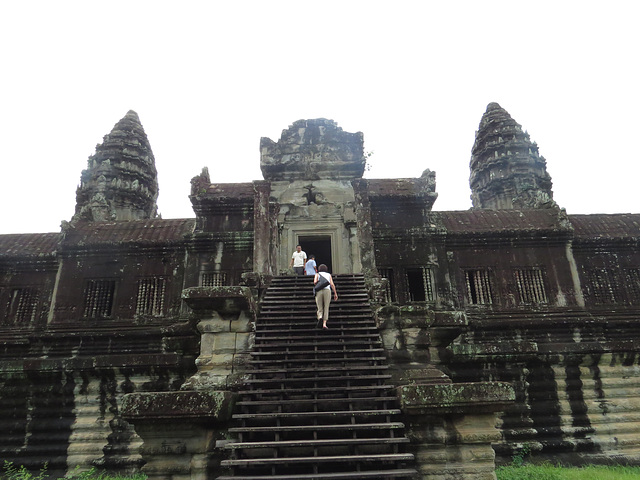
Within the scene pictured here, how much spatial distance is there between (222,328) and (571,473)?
24.6 ft

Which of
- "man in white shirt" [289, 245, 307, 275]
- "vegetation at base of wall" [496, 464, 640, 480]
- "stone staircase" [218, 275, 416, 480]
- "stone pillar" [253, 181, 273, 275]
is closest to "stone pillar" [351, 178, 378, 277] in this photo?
"man in white shirt" [289, 245, 307, 275]

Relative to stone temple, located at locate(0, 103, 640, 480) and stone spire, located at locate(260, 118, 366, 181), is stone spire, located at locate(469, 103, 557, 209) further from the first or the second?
stone spire, located at locate(260, 118, 366, 181)

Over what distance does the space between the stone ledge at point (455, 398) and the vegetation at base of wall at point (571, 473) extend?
3.34m

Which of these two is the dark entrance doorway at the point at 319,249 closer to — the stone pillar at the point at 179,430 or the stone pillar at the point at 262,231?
the stone pillar at the point at 262,231

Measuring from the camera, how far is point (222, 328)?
22.8 ft

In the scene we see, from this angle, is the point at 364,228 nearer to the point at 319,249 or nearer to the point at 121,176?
the point at 319,249

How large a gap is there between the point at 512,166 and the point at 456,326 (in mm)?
21706

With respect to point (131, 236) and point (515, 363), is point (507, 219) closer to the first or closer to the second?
point (515, 363)

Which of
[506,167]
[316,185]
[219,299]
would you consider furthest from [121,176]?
[506,167]

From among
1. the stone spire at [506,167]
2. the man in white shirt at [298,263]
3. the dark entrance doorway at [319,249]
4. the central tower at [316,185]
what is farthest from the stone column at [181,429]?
the stone spire at [506,167]

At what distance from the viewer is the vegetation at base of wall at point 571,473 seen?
791 centimetres

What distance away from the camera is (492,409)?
5484mm

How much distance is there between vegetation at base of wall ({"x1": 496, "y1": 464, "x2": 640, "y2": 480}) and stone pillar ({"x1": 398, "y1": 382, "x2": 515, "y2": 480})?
9.88ft

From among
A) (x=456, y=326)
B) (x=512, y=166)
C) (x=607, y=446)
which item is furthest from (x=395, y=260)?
(x=512, y=166)
